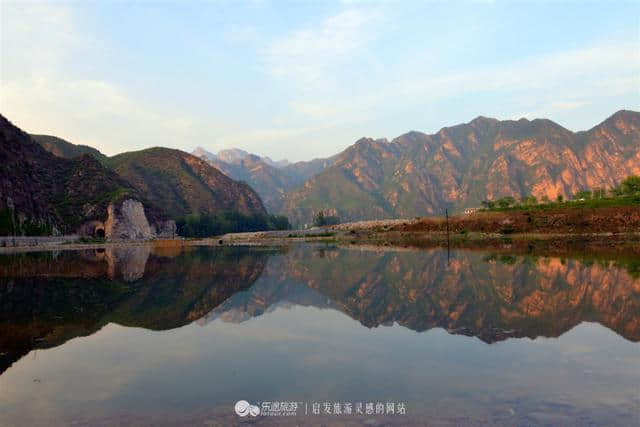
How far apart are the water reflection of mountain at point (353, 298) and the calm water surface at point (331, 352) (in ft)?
0.55

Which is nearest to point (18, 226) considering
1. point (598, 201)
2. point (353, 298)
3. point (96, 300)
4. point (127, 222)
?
point (127, 222)

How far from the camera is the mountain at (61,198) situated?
131m

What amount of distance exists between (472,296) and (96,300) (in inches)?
930

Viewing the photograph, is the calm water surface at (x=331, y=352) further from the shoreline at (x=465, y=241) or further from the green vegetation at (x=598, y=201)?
Result: the green vegetation at (x=598, y=201)

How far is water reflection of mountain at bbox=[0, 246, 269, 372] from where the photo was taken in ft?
67.7

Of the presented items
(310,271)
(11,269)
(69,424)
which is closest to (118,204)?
(11,269)

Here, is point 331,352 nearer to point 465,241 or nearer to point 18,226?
point 465,241

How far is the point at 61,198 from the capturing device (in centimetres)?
17125

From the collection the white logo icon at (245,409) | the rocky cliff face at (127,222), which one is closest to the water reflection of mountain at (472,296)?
the white logo icon at (245,409)

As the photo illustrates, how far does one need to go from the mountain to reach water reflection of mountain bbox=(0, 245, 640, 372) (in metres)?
102

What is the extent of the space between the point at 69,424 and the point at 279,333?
35.0 feet

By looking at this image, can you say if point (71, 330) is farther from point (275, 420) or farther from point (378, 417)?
point (378, 417)

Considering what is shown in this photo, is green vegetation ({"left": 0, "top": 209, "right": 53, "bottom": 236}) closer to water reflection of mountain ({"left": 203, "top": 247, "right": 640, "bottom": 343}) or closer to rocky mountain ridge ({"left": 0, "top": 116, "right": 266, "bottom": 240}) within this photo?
rocky mountain ridge ({"left": 0, "top": 116, "right": 266, "bottom": 240})

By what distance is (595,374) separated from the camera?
13.4 meters
